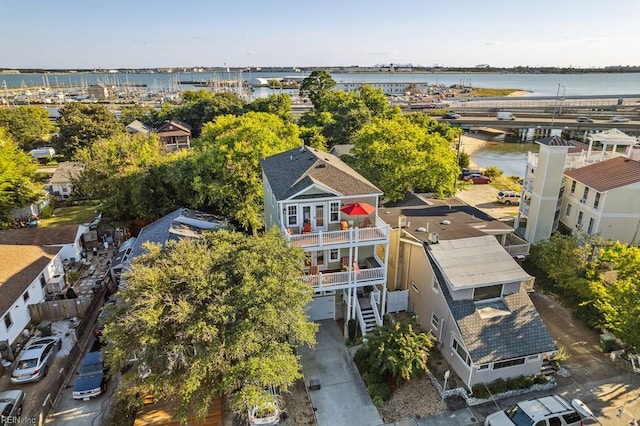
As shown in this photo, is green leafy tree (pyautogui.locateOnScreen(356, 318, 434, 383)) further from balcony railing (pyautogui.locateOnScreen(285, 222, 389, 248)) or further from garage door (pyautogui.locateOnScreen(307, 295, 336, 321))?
garage door (pyautogui.locateOnScreen(307, 295, 336, 321))

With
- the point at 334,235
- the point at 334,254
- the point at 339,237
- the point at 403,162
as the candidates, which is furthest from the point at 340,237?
the point at 403,162

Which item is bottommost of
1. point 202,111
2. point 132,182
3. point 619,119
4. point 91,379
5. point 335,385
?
point 335,385

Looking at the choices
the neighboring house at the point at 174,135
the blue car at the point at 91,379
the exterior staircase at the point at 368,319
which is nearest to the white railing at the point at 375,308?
the exterior staircase at the point at 368,319

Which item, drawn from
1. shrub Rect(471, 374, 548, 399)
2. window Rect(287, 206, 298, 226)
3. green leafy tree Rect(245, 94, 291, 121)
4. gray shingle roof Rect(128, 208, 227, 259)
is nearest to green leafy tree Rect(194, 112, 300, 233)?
gray shingle roof Rect(128, 208, 227, 259)

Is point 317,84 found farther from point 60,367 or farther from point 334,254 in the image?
point 60,367

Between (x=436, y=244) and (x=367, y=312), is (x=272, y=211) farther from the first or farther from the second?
(x=436, y=244)
